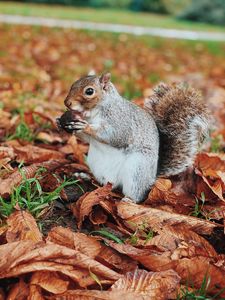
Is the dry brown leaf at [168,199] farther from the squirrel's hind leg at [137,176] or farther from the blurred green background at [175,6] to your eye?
the blurred green background at [175,6]

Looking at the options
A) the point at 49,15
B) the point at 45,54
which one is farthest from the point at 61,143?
the point at 49,15

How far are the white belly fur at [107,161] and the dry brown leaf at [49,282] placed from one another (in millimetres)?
725

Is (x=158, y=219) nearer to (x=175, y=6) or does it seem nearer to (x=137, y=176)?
(x=137, y=176)

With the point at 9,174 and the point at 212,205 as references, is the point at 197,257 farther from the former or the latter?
the point at 9,174

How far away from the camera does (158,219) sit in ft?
7.80

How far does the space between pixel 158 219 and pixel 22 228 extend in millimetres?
581

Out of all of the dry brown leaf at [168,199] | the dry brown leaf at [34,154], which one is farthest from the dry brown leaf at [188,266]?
the dry brown leaf at [34,154]

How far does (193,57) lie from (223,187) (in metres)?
6.92

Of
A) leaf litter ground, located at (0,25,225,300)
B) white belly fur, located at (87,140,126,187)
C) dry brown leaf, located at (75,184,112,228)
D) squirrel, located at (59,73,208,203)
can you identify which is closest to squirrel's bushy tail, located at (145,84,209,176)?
squirrel, located at (59,73,208,203)

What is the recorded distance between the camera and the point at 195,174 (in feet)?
9.25

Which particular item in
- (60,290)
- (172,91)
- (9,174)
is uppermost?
(172,91)

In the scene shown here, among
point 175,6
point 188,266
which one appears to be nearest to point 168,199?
point 188,266

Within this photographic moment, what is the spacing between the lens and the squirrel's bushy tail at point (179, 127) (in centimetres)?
275

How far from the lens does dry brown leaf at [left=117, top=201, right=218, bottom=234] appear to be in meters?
2.36
